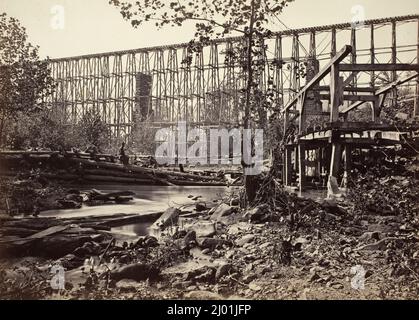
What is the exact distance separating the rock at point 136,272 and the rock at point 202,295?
2.03 ft

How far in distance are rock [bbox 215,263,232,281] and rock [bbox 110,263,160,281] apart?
86cm

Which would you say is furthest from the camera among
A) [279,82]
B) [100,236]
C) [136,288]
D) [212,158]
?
[279,82]

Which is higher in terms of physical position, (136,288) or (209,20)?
(209,20)

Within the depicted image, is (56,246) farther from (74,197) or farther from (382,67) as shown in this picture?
(382,67)

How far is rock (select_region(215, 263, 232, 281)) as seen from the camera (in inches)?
191

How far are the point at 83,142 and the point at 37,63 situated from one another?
7.85 m

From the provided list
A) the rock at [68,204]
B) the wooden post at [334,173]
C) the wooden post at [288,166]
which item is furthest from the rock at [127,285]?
the wooden post at [288,166]

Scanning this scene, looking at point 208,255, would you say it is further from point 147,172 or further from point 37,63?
point 37,63

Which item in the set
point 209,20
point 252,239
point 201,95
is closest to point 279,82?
point 201,95

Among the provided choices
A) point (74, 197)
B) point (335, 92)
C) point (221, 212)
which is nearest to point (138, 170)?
point (74, 197)

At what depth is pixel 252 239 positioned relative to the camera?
5.78 meters

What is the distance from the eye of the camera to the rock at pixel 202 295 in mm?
4555

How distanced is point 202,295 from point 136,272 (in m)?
1.03
